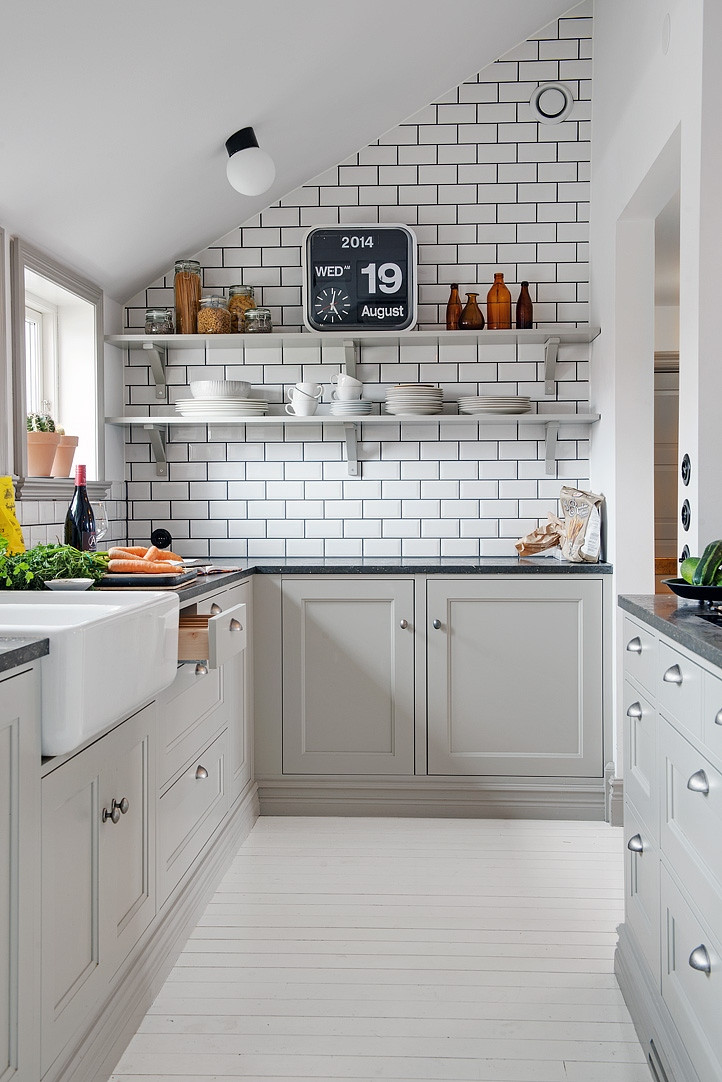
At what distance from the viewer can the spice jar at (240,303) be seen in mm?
3844

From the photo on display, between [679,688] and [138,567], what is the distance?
155 cm

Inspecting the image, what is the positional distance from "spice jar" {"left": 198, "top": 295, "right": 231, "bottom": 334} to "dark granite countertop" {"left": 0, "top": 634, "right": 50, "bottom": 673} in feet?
8.06

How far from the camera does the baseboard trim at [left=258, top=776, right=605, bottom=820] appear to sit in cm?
348

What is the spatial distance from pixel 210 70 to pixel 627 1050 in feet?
9.10

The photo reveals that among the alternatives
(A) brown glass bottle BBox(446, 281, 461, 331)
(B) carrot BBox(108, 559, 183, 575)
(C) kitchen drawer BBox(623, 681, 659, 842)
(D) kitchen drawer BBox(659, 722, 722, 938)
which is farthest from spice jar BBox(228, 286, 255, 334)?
(D) kitchen drawer BBox(659, 722, 722, 938)

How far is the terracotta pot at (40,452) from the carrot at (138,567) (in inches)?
24.4

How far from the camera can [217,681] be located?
2.94 m

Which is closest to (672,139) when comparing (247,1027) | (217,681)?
(217,681)

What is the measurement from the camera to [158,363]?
393 cm

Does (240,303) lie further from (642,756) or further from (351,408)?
(642,756)

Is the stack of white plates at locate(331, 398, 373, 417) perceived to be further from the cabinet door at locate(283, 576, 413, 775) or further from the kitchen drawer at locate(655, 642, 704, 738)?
the kitchen drawer at locate(655, 642, 704, 738)

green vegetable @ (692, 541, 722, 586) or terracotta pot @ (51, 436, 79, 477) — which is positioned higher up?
terracotta pot @ (51, 436, 79, 477)

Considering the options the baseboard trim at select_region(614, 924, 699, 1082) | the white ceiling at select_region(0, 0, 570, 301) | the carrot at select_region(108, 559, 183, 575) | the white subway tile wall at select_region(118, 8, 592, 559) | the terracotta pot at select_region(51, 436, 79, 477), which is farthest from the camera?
the white subway tile wall at select_region(118, 8, 592, 559)

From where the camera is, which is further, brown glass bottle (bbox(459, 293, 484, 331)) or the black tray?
brown glass bottle (bbox(459, 293, 484, 331))
